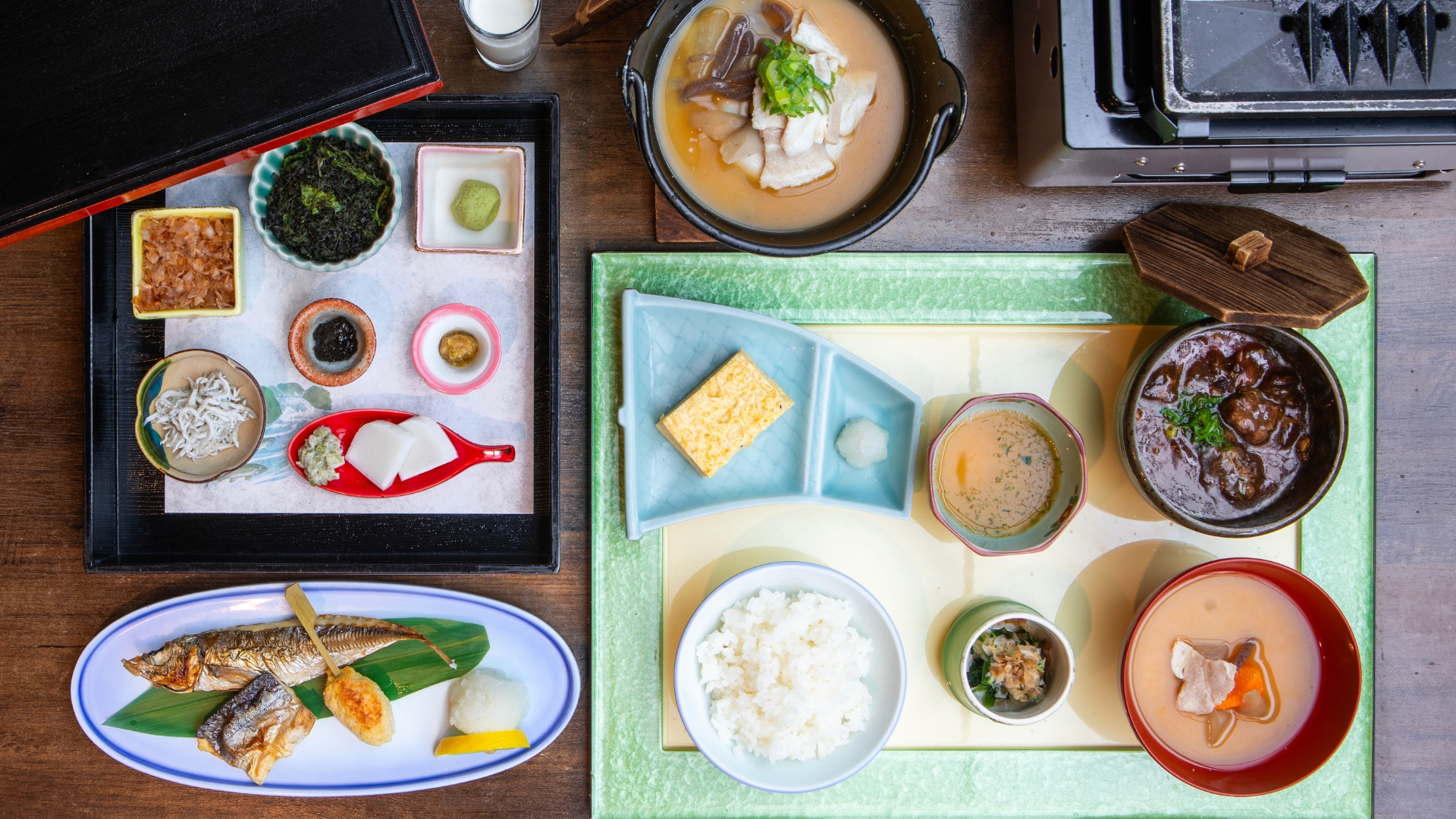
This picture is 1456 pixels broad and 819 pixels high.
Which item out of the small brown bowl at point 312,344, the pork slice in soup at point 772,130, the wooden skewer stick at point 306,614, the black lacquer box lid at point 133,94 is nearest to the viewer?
the black lacquer box lid at point 133,94

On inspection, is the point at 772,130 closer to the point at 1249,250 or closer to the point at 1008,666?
the point at 1249,250

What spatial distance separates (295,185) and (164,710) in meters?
1.35

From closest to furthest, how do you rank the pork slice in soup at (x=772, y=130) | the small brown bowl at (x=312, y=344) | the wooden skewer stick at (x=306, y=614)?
the pork slice in soup at (x=772, y=130)
the small brown bowl at (x=312, y=344)
the wooden skewer stick at (x=306, y=614)

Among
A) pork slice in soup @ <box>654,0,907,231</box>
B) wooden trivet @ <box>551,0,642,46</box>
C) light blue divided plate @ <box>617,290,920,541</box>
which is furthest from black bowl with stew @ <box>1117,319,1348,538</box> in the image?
wooden trivet @ <box>551,0,642,46</box>

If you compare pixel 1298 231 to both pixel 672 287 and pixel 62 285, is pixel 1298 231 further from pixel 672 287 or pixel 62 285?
pixel 62 285

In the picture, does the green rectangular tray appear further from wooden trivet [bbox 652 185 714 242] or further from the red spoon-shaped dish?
the red spoon-shaped dish

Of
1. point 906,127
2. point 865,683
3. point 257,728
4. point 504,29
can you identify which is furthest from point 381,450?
point 906,127

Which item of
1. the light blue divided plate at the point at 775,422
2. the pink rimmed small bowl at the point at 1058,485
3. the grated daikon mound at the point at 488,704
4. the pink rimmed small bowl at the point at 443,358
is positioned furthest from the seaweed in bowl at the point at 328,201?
the pink rimmed small bowl at the point at 1058,485

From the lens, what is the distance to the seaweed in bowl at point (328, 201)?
173cm

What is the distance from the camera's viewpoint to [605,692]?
1.89 metres

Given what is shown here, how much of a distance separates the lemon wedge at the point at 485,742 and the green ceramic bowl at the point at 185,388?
83 cm

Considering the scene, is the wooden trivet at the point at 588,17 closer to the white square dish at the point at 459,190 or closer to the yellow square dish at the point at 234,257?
the white square dish at the point at 459,190

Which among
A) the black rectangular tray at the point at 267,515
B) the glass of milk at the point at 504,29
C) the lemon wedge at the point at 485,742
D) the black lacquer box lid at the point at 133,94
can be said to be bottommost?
the lemon wedge at the point at 485,742

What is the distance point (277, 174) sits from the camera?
176 centimetres
